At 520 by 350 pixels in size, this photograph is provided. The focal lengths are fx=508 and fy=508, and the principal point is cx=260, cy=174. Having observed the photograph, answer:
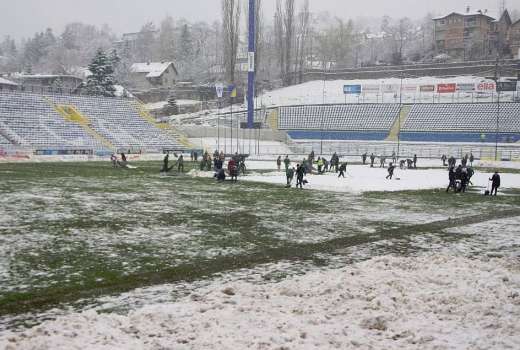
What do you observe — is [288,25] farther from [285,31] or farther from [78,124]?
[78,124]

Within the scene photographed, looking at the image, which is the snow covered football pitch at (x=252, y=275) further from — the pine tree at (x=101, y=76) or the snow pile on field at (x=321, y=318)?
the pine tree at (x=101, y=76)

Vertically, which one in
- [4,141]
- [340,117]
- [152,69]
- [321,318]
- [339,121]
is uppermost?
[152,69]

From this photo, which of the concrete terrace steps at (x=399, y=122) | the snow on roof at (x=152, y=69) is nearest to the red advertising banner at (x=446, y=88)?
the concrete terrace steps at (x=399, y=122)

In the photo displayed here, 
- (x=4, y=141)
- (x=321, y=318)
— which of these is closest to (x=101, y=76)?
(x=4, y=141)

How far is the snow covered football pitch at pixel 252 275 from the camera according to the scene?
6691 millimetres

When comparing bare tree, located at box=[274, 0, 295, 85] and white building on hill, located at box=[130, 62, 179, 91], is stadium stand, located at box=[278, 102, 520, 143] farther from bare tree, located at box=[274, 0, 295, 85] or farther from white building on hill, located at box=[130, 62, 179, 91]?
white building on hill, located at box=[130, 62, 179, 91]

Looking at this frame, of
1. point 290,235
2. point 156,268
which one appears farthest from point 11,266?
point 290,235

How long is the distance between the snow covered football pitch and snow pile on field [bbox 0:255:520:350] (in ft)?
0.09

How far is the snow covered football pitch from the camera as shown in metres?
6.69

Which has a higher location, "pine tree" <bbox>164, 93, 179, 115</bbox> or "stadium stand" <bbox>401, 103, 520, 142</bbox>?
"pine tree" <bbox>164, 93, 179, 115</bbox>

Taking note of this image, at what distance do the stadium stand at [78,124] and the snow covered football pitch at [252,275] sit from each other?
31788 mm

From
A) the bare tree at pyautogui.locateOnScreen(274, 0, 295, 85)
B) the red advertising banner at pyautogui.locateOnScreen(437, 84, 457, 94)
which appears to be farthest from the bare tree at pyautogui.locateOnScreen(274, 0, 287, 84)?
the red advertising banner at pyautogui.locateOnScreen(437, 84, 457, 94)

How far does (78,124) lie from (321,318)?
166ft

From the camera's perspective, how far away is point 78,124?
Answer: 174 feet
